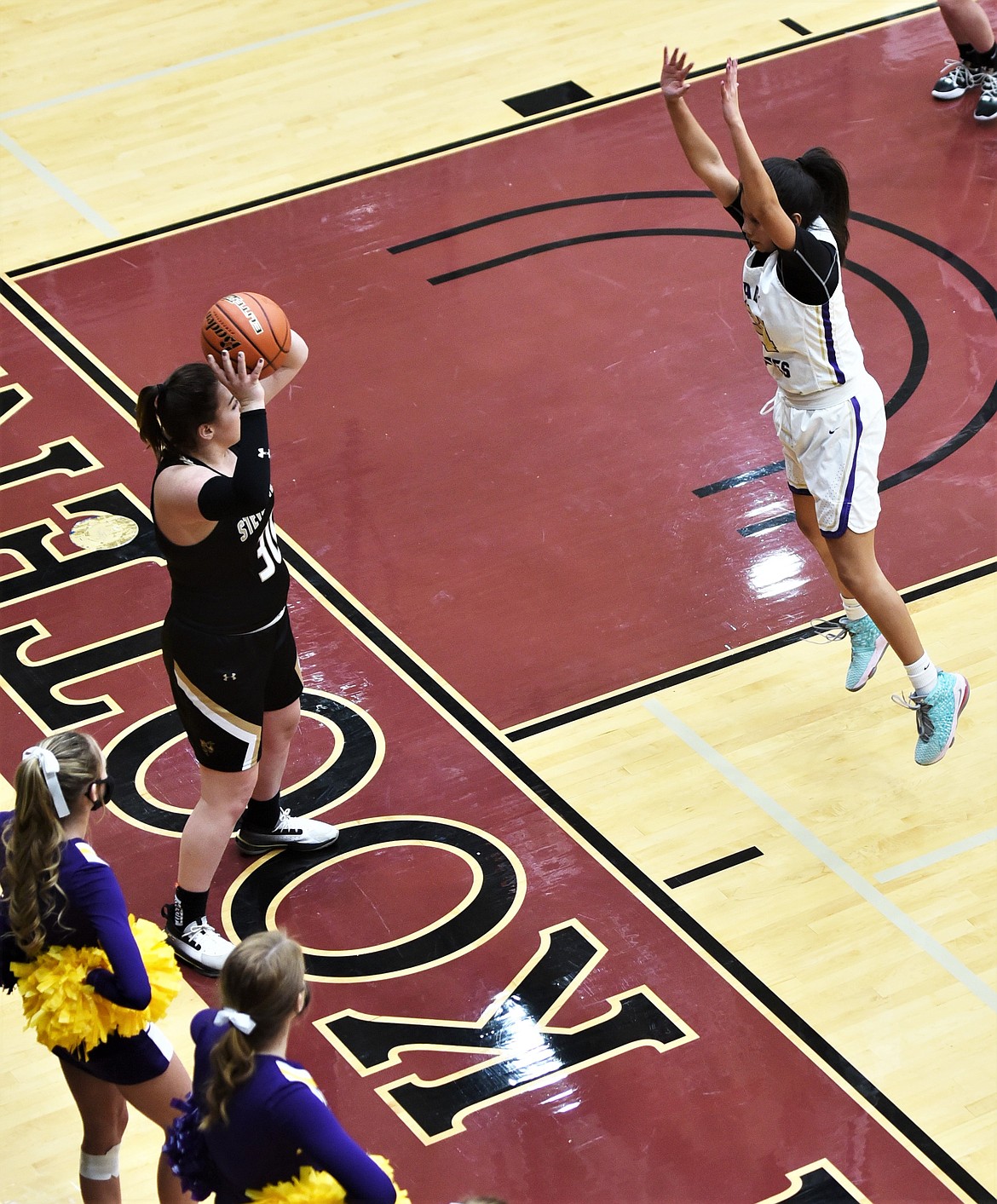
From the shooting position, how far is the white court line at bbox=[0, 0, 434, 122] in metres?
10.6

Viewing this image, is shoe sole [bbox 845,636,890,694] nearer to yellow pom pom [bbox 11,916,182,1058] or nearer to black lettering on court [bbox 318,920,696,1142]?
black lettering on court [bbox 318,920,696,1142]

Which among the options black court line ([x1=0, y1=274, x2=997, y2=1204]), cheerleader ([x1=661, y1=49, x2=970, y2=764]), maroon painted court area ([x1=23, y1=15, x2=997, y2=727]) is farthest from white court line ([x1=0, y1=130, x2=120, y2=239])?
cheerleader ([x1=661, y1=49, x2=970, y2=764])

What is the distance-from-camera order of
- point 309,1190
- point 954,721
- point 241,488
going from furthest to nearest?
point 954,721 < point 241,488 < point 309,1190

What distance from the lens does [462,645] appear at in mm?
6738

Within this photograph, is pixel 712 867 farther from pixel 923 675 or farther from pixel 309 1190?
pixel 309 1190

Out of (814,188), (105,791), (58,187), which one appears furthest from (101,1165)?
(58,187)

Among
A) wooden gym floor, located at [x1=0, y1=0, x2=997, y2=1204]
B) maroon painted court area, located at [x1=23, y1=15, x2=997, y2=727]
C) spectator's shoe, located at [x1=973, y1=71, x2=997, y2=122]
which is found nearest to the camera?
wooden gym floor, located at [x1=0, y1=0, x2=997, y2=1204]

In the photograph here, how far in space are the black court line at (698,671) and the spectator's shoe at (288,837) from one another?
75 centimetres

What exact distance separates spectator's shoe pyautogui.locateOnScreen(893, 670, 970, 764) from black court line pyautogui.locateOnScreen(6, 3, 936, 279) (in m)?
4.81

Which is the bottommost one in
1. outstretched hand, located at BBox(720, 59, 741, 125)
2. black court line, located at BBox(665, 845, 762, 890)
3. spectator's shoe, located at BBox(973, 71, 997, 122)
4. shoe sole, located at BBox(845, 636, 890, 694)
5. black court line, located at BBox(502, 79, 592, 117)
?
spectator's shoe, located at BBox(973, 71, 997, 122)

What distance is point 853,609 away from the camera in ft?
20.5

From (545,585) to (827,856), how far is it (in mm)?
1655

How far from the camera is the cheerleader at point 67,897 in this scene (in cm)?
399

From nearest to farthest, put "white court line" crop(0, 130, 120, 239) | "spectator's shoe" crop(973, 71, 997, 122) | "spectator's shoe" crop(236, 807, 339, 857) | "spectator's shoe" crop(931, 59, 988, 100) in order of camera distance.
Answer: "spectator's shoe" crop(236, 807, 339, 857) → "white court line" crop(0, 130, 120, 239) → "spectator's shoe" crop(973, 71, 997, 122) → "spectator's shoe" crop(931, 59, 988, 100)
